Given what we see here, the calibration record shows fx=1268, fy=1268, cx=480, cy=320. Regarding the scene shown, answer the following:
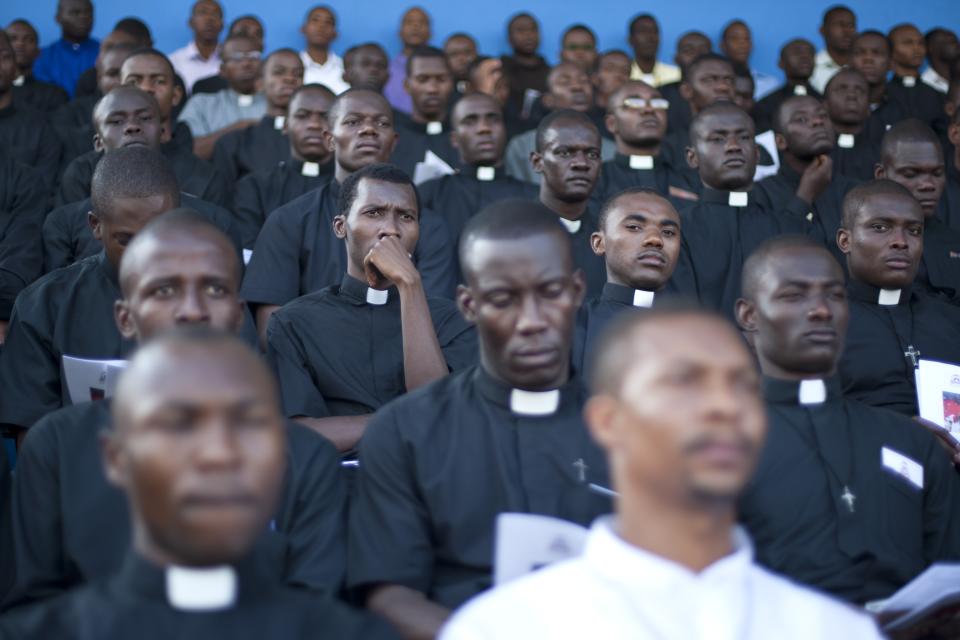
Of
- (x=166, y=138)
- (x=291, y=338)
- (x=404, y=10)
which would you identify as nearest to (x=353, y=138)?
(x=166, y=138)

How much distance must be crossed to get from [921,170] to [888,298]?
183 cm

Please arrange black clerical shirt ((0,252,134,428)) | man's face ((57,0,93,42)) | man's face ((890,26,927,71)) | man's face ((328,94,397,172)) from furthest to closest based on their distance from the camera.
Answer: man's face ((890,26,927,71)) → man's face ((57,0,93,42)) → man's face ((328,94,397,172)) → black clerical shirt ((0,252,134,428))

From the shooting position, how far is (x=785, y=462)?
3.90m

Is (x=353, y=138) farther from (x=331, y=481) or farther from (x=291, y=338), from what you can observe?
(x=331, y=481)

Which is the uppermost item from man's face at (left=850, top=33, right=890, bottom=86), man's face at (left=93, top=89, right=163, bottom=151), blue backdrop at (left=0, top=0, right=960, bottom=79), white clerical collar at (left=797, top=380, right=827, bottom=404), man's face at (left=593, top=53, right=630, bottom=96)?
blue backdrop at (left=0, top=0, right=960, bottom=79)

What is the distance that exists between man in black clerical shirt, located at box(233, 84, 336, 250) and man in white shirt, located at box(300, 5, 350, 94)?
9.31 feet

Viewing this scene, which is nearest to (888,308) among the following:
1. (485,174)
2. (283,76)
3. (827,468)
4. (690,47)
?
(827,468)

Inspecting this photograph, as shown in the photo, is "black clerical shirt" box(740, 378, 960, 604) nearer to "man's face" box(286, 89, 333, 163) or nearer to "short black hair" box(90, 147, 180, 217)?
"short black hair" box(90, 147, 180, 217)

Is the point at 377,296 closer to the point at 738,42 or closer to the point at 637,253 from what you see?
the point at 637,253

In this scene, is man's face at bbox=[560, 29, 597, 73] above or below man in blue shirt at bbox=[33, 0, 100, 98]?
above

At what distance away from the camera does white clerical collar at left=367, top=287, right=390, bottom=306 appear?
16.8 ft

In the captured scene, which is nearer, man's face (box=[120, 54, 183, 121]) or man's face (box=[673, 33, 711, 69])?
man's face (box=[120, 54, 183, 121])

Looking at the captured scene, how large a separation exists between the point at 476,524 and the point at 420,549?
0.56ft

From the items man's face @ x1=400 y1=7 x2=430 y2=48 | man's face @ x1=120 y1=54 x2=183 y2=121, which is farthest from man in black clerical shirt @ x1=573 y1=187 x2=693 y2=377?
man's face @ x1=400 y1=7 x2=430 y2=48
